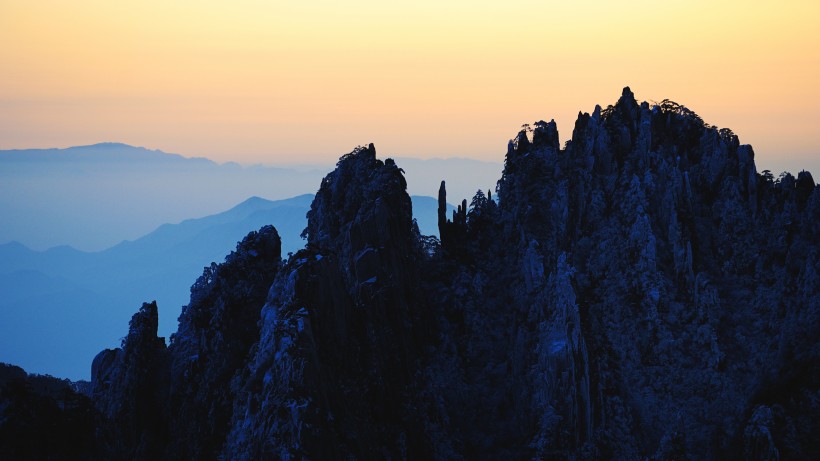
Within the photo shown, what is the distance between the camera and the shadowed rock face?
74250mm

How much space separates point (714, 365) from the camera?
89.7 m

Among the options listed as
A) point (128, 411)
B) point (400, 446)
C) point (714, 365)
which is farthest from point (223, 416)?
point (714, 365)

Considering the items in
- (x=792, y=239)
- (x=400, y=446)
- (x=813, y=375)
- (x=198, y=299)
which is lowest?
(x=400, y=446)

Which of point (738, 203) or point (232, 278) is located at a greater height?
point (738, 203)

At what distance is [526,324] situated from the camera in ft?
299

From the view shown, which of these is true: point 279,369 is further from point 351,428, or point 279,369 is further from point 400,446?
point 400,446

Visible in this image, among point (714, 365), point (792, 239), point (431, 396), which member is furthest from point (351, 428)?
point (792, 239)

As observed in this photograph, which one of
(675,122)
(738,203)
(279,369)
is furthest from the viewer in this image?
(675,122)

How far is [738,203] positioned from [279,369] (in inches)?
2225

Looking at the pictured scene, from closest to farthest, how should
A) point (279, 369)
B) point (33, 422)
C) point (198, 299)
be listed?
point (33, 422) → point (279, 369) → point (198, 299)

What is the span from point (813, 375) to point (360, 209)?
45312 mm

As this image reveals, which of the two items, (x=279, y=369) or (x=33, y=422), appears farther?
(x=279, y=369)

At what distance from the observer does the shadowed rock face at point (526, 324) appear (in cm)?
7425

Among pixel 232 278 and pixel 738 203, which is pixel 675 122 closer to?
pixel 738 203
